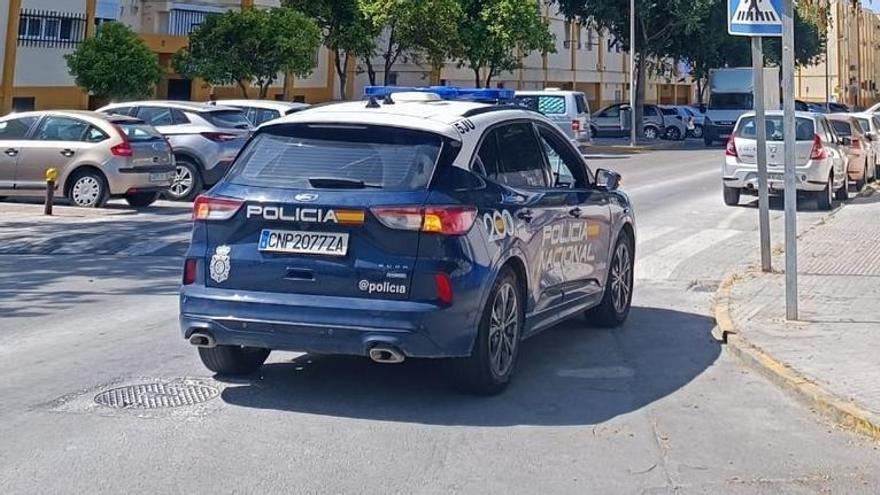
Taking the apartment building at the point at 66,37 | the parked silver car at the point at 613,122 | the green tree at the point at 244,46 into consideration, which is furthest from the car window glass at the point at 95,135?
the parked silver car at the point at 613,122

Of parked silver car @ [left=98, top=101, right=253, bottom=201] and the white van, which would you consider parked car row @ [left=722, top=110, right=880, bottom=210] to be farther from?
the white van

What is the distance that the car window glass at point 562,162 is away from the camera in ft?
26.3

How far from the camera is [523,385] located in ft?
23.6

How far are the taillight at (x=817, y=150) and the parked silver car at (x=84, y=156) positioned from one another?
10.9m

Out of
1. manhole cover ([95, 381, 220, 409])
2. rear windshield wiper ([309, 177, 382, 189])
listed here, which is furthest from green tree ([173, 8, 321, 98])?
rear windshield wiper ([309, 177, 382, 189])

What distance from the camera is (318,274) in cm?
631

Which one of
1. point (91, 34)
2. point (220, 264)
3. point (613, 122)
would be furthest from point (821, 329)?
point (613, 122)

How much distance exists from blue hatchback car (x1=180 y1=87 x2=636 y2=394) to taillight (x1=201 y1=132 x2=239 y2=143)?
12.7 m

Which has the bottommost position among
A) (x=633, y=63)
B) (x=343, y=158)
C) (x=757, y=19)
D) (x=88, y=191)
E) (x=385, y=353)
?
(x=633, y=63)

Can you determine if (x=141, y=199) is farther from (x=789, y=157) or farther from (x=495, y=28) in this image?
(x=495, y=28)

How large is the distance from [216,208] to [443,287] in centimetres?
147

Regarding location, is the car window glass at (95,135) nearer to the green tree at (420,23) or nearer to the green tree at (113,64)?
the green tree at (113,64)

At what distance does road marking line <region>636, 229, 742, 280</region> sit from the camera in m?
12.5

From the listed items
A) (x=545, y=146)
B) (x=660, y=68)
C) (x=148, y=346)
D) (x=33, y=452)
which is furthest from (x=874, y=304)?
(x=660, y=68)
